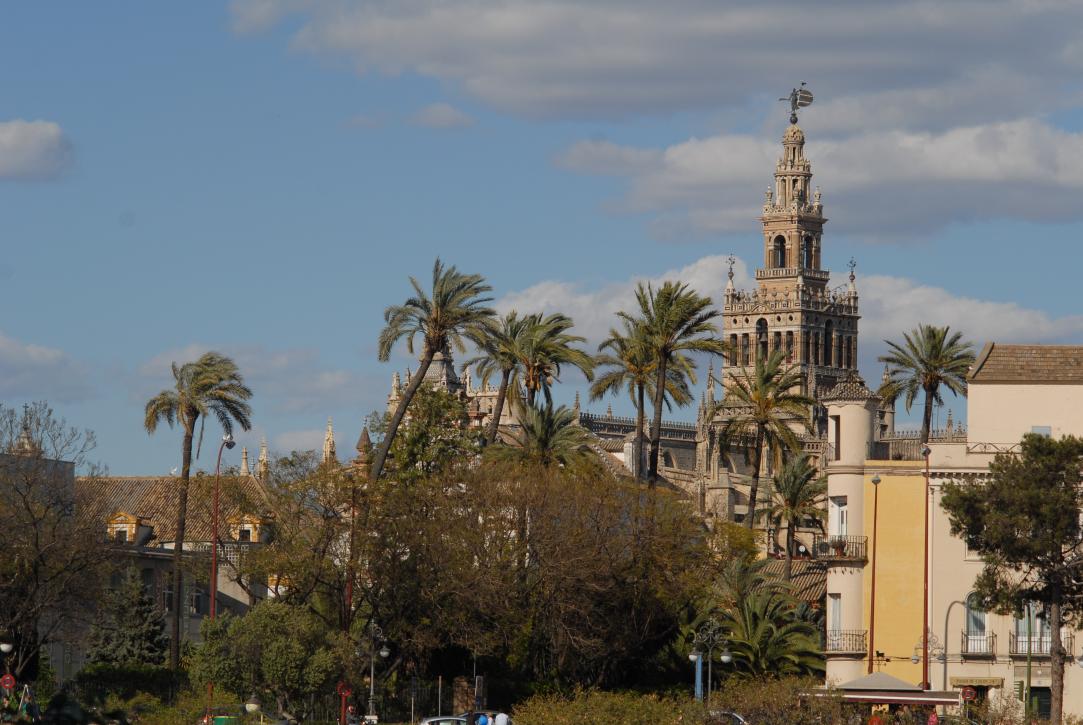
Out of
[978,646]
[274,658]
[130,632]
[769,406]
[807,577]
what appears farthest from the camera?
[769,406]

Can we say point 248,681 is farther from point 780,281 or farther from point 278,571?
point 780,281

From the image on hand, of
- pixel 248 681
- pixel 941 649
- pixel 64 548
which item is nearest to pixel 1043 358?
pixel 941 649

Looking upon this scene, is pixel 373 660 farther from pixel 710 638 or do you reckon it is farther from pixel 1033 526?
pixel 1033 526

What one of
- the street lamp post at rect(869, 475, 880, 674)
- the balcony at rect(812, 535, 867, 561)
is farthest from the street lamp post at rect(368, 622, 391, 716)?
the street lamp post at rect(869, 475, 880, 674)

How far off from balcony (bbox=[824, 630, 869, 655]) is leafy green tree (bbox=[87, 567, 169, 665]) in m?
27.3

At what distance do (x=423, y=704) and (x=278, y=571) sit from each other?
6757mm

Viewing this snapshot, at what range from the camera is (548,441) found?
83125 mm

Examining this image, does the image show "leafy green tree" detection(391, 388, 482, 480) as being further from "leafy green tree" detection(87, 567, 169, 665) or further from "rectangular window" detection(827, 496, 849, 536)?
"rectangular window" detection(827, 496, 849, 536)

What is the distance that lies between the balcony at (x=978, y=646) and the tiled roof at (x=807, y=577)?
31.0 ft

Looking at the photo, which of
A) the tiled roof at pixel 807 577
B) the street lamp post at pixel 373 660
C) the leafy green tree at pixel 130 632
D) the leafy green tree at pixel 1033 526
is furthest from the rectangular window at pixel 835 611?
the leafy green tree at pixel 130 632

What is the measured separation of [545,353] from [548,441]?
3.49 meters

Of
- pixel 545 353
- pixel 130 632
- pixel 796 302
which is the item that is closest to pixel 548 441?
pixel 545 353

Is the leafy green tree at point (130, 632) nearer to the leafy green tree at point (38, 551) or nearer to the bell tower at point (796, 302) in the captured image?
the leafy green tree at point (38, 551)

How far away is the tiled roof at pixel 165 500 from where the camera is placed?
7214 cm
